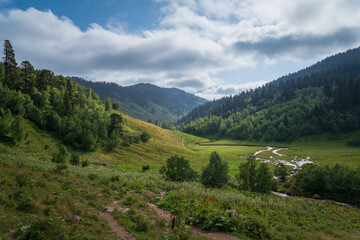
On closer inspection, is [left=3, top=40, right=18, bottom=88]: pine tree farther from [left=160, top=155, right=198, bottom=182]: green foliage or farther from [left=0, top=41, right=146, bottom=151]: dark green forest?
[left=160, top=155, right=198, bottom=182]: green foliage

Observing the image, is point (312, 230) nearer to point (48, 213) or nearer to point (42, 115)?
point (48, 213)

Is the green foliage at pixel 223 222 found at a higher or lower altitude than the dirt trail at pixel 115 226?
lower

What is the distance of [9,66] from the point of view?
7600cm

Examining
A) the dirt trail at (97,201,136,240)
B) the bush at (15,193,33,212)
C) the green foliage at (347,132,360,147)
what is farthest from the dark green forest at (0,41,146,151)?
Result: the green foliage at (347,132,360,147)

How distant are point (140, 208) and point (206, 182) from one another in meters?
26.1

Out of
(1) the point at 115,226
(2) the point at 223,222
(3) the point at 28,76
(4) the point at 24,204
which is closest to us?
(4) the point at 24,204

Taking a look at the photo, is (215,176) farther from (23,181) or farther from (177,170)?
(23,181)

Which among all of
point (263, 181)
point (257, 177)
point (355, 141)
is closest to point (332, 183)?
point (263, 181)

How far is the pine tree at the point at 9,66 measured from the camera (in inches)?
2916

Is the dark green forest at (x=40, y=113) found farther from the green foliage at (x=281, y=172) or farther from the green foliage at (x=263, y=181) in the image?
the green foliage at (x=281, y=172)

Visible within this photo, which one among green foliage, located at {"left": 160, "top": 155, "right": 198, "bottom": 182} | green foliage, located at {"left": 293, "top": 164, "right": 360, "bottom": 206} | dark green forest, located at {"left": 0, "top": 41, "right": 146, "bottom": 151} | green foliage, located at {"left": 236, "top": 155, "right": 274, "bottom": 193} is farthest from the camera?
dark green forest, located at {"left": 0, "top": 41, "right": 146, "bottom": 151}

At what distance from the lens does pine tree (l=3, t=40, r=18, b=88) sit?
7406 centimetres

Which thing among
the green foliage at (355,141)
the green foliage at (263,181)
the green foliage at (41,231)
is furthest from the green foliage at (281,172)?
the green foliage at (355,141)

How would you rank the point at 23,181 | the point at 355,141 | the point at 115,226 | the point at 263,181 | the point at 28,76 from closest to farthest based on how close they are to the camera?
the point at 115,226 → the point at 23,181 → the point at 263,181 → the point at 28,76 → the point at 355,141
